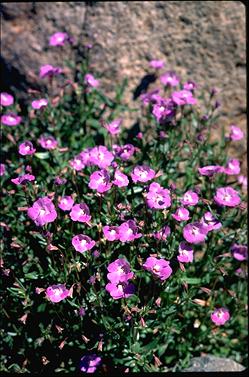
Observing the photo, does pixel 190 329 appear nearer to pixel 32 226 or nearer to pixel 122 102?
pixel 32 226

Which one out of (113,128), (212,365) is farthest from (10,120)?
(212,365)

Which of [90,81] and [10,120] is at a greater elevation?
[90,81]

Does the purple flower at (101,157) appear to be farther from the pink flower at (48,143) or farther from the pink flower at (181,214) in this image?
the pink flower at (181,214)

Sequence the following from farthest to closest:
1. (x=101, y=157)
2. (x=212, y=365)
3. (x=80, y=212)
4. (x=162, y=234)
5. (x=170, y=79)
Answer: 1. (x=170, y=79)
2. (x=212, y=365)
3. (x=101, y=157)
4. (x=80, y=212)
5. (x=162, y=234)

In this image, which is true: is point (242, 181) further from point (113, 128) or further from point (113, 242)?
point (113, 242)

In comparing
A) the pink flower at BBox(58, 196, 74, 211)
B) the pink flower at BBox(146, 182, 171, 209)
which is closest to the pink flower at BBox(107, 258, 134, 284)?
the pink flower at BBox(146, 182, 171, 209)

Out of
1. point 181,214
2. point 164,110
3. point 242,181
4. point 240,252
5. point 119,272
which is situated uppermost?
point 164,110

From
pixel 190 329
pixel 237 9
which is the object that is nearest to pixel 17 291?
pixel 190 329
